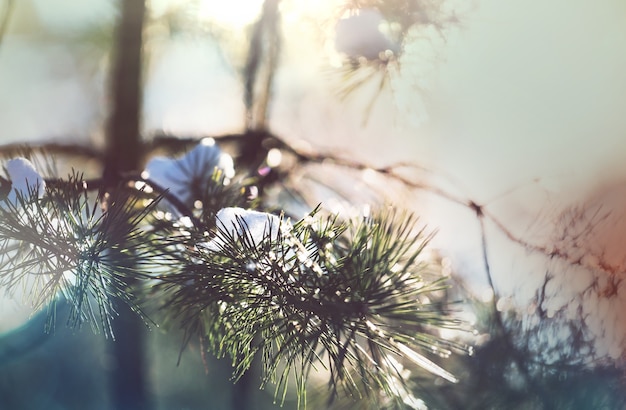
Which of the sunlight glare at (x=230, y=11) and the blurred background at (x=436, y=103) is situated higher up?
the sunlight glare at (x=230, y=11)

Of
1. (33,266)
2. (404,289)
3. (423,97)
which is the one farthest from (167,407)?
(423,97)

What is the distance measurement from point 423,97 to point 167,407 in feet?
1.76

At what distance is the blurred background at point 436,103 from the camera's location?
1.72 feet

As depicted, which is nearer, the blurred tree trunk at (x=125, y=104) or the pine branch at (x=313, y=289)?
the pine branch at (x=313, y=289)

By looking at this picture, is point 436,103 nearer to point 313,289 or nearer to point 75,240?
point 313,289

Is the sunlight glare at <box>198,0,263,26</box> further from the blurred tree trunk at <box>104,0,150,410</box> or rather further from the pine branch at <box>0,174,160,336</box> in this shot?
the pine branch at <box>0,174,160,336</box>

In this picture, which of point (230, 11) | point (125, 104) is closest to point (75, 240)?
point (125, 104)

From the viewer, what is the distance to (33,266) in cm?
47

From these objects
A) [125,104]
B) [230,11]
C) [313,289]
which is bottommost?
[313,289]

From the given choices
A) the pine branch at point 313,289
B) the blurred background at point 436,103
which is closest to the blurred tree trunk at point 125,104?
the blurred background at point 436,103

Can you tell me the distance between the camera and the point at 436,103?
0.53 m

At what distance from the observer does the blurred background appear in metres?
0.52

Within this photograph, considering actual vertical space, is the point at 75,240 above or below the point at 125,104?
below

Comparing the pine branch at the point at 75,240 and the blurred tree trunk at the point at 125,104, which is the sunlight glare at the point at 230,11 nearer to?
the blurred tree trunk at the point at 125,104
